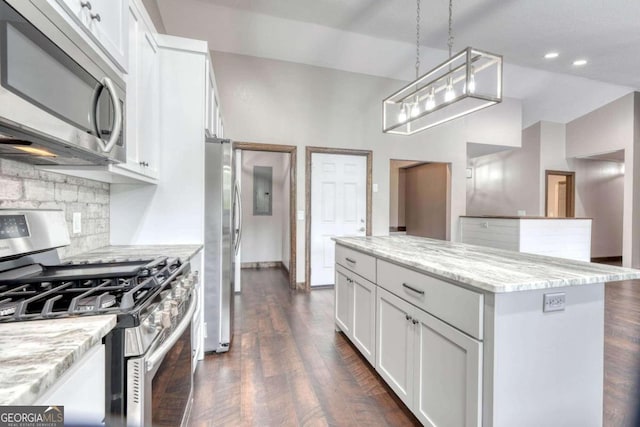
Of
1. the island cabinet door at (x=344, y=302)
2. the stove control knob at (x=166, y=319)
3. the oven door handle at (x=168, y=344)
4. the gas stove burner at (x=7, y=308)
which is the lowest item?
the island cabinet door at (x=344, y=302)

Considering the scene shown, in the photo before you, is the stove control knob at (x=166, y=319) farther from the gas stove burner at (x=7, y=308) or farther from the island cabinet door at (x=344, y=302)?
the island cabinet door at (x=344, y=302)

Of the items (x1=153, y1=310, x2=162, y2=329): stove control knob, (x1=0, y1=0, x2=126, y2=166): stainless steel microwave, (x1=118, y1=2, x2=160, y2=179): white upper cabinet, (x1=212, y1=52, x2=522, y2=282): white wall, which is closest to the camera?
(x1=0, y1=0, x2=126, y2=166): stainless steel microwave

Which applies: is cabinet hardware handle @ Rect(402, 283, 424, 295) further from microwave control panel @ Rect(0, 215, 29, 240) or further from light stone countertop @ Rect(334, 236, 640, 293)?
microwave control panel @ Rect(0, 215, 29, 240)

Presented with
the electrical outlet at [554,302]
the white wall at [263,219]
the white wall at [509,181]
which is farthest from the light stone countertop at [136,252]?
the white wall at [509,181]

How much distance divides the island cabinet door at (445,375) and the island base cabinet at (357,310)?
529 millimetres

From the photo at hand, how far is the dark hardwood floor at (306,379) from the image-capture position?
1.65 m

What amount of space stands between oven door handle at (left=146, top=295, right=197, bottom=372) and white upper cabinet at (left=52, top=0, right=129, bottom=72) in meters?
1.09

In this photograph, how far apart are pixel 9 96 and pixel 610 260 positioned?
9971 millimetres

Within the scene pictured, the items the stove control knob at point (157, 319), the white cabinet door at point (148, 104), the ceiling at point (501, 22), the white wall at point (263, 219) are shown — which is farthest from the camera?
the white wall at point (263, 219)

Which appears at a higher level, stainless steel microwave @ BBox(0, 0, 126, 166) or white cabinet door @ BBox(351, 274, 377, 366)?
stainless steel microwave @ BBox(0, 0, 126, 166)

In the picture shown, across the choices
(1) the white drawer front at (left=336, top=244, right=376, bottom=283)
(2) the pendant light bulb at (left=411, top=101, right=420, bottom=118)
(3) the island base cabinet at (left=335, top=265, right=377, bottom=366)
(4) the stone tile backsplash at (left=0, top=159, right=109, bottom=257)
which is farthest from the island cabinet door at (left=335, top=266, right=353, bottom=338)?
(4) the stone tile backsplash at (left=0, top=159, right=109, bottom=257)

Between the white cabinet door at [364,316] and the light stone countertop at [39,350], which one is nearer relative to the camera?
the light stone countertop at [39,350]

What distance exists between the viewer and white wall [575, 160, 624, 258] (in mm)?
6891

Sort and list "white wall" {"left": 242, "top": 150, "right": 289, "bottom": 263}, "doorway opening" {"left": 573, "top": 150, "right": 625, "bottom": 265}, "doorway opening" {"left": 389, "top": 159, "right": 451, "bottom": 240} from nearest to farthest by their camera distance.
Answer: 1. "doorway opening" {"left": 389, "top": 159, "right": 451, "bottom": 240}
2. "white wall" {"left": 242, "top": 150, "right": 289, "bottom": 263}
3. "doorway opening" {"left": 573, "top": 150, "right": 625, "bottom": 265}
